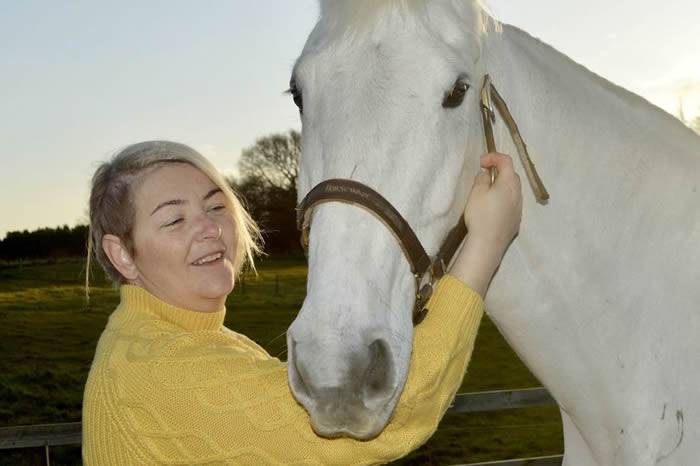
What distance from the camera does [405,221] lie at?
153 cm

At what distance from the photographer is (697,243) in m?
1.87

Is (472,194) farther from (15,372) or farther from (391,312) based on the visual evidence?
(15,372)

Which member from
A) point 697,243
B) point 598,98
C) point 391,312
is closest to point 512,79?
point 598,98

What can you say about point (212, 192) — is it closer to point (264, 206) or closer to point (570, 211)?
point (570, 211)

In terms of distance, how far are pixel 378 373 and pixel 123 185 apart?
981mm

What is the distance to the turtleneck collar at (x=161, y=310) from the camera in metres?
1.86

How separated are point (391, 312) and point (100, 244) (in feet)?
3.24

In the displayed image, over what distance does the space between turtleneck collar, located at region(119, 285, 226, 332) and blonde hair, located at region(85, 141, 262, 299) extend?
0.12m

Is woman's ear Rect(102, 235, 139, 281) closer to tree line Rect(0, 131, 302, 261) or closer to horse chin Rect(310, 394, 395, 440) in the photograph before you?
horse chin Rect(310, 394, 395, 440)

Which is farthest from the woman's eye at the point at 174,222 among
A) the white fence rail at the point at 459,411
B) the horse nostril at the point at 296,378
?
the white fence rail at the point at 459,411

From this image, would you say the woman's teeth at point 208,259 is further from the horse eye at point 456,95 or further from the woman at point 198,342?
the horse eye at point 456,95

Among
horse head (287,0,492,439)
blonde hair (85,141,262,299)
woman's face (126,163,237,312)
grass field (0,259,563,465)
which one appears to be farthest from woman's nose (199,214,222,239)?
grass field (0,259,563,465)

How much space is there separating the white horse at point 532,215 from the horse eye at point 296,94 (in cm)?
5

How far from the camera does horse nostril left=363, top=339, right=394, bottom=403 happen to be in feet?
4.53
